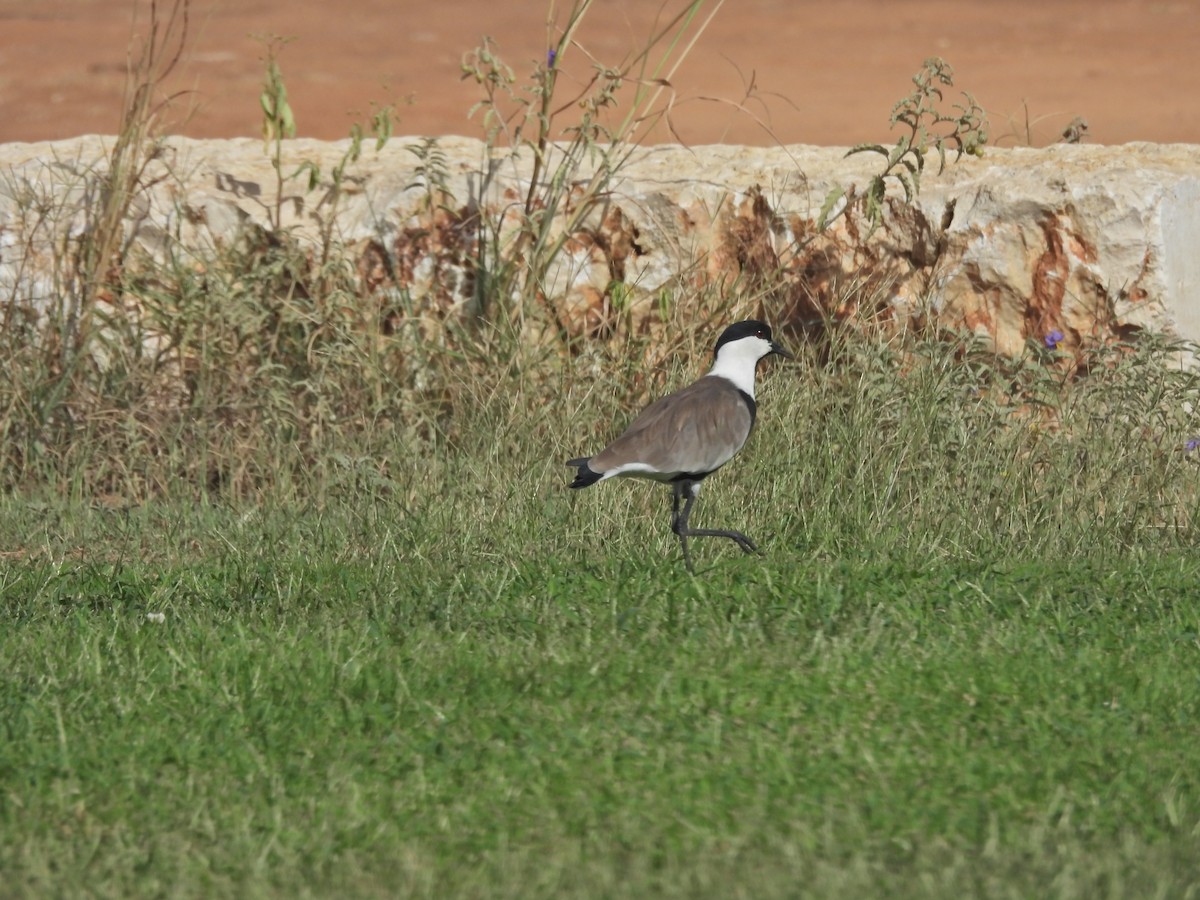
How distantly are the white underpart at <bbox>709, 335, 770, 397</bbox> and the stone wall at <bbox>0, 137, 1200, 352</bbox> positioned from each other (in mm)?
1252

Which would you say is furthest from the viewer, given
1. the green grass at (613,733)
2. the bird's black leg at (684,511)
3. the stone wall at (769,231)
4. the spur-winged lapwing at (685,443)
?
the stone wall at (769,231)

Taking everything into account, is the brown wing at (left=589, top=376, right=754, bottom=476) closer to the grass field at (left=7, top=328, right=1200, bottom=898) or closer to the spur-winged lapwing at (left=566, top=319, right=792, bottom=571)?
the spur-winged lapwing at (left=566, top=319, right=792, bottom=571)

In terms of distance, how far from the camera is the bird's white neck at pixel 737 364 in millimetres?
6949

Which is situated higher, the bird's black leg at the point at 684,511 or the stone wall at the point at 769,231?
the stone wall at the point at 769,231

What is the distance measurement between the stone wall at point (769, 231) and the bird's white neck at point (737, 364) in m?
1.27

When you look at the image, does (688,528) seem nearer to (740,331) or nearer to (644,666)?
(740,331)

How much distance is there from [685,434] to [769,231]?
2.86m

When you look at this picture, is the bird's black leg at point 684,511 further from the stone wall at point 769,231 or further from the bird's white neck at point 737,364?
the stone wall at point 769,231

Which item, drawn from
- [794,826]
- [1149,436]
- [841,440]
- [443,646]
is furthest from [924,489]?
[794,826]

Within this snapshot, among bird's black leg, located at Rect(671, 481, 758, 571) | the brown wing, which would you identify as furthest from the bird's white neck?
bird's black leg, located at Rect(671, 481, 758, 571)

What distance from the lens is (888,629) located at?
5.39m

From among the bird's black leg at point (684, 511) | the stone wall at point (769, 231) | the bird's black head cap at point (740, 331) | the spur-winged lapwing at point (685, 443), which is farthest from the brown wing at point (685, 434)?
the stone wall at point (769, 231)

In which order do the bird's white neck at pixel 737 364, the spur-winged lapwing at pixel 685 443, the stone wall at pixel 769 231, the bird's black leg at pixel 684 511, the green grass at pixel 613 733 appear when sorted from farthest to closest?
the stone wall at pixel 769 231 → the bird's white neck at pixel 737 364 → the bird's black leg at pixel 684 511 → the spur-winged lapwing at pixel 685 443 → the green grass at pixel 613 733

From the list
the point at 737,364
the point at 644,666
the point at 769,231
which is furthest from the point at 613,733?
the point at 769,231
